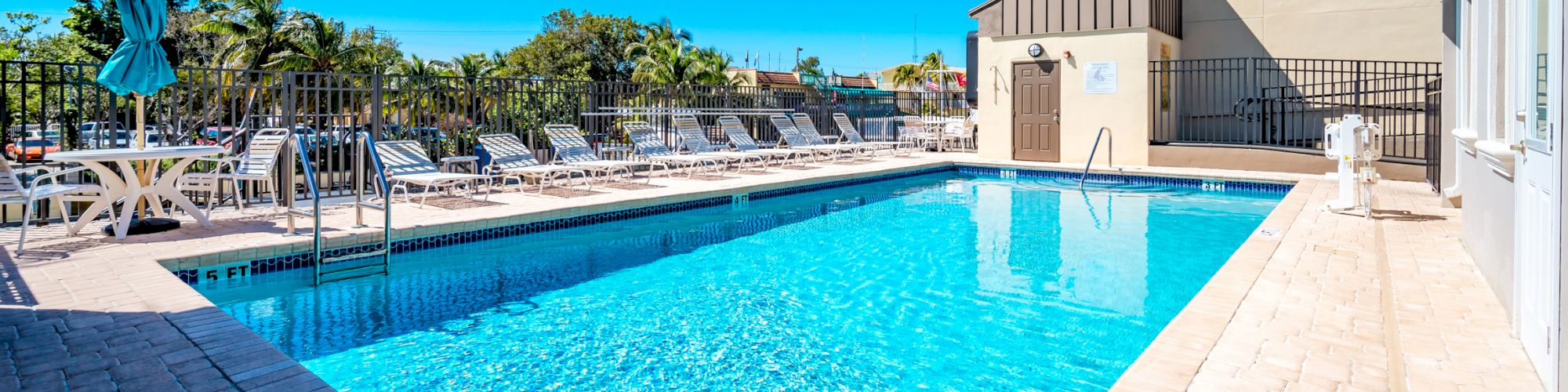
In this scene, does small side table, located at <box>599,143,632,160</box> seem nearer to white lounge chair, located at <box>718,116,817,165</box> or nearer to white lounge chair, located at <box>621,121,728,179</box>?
white lounge chair, located at <box>621,121,728,179</box>

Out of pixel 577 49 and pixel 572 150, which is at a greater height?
pixel 577 49

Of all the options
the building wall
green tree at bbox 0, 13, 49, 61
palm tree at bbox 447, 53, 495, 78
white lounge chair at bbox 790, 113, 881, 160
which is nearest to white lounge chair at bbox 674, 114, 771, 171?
white lounge chair at bbox 790, 113, 881, 160

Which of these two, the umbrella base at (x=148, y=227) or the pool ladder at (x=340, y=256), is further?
the umbrella base at (x=148, y=227)

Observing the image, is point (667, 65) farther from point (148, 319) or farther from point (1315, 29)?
point (148, 319)

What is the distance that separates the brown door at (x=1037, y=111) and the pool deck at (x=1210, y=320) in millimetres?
8029

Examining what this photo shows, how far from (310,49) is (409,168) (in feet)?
72.9

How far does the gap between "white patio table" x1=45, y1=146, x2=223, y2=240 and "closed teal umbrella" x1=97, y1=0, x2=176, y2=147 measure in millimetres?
282

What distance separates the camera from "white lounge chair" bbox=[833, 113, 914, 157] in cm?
1595

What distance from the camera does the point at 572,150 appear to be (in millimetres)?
10547

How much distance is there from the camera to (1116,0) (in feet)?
45.2

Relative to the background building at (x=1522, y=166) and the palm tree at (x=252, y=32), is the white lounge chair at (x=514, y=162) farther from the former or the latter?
the palm tree at (x=252, y=32)

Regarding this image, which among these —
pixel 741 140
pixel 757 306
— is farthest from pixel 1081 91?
pixel 757 306

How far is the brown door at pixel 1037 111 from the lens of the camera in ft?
48.4

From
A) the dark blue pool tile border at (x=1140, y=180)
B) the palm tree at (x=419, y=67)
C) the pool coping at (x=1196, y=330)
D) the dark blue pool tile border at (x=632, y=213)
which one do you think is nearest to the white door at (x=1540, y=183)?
the pool coping at (x=1196, y=330)
